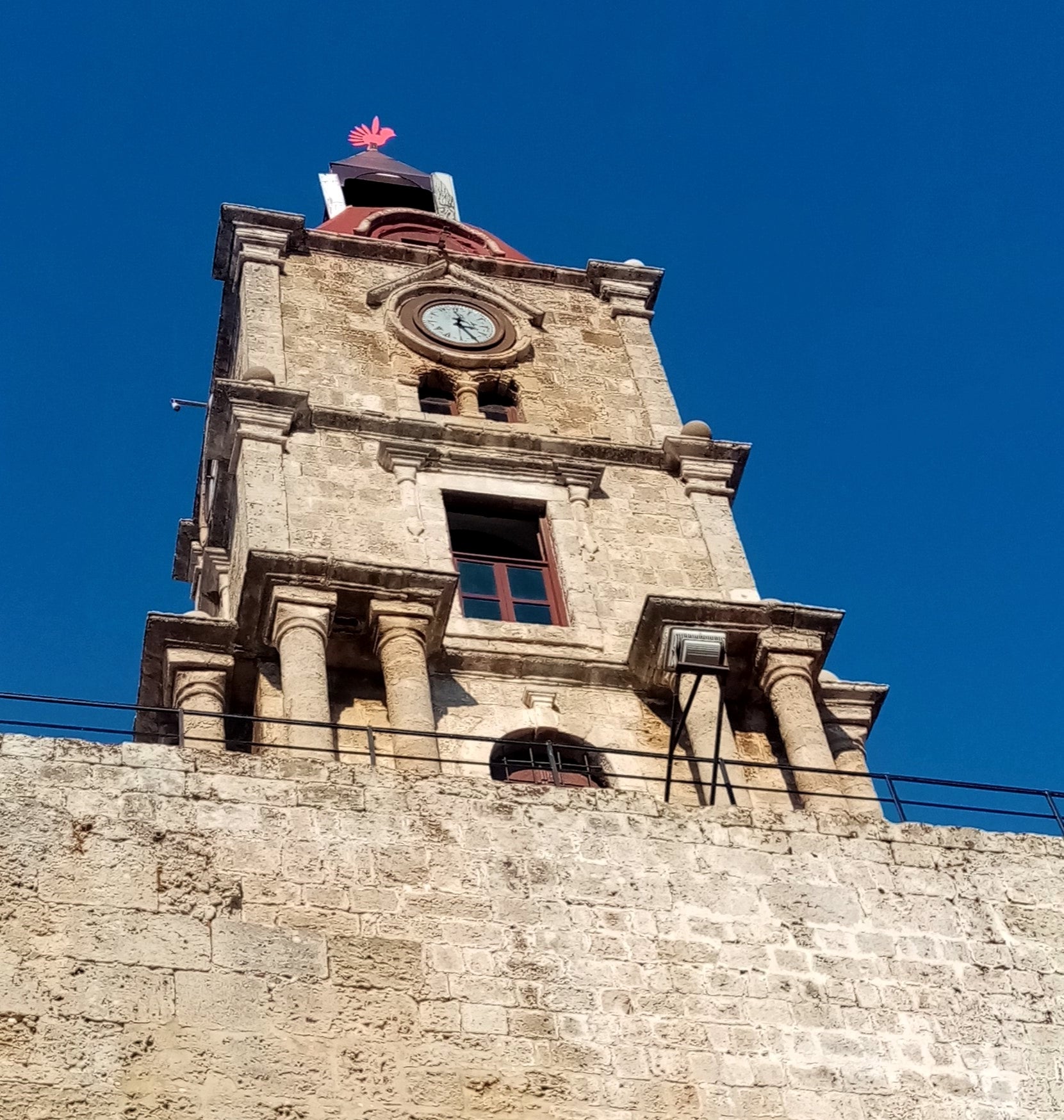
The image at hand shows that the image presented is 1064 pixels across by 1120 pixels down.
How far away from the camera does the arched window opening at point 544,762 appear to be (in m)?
19.8

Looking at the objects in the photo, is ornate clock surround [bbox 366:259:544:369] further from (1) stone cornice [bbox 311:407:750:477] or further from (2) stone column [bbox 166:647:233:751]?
(2) stone column [bbox 166:647:233:751]

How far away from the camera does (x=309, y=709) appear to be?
1903 centimetres

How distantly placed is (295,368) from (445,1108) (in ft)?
44.5

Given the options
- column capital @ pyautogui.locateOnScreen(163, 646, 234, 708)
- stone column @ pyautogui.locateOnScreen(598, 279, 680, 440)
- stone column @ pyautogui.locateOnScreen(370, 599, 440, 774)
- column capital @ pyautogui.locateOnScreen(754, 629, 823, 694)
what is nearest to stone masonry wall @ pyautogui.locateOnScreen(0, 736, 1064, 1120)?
stone column @ pyautogui.locateOnScreen(370, 599, 440, 774)

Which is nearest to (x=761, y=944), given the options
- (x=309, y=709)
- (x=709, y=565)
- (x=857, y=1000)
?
(x=857, y=1000)

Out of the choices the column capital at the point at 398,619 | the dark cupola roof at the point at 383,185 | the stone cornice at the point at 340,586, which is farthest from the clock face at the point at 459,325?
the dark cupola roof at the point at 383,185

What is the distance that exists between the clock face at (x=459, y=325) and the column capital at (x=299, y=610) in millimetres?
6698

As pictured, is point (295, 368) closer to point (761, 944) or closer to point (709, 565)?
point (709, 565)

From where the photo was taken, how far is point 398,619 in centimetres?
2038

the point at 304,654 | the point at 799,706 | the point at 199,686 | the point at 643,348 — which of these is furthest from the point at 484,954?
the point at 643,348

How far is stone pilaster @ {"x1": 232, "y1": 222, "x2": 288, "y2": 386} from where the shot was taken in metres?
24.6

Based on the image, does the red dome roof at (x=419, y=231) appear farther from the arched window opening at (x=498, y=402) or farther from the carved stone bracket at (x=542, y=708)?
the carved stone bracket at (x=542, y=708)

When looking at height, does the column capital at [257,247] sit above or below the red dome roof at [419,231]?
below

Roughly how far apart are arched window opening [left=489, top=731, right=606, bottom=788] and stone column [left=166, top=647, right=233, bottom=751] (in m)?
2.80
